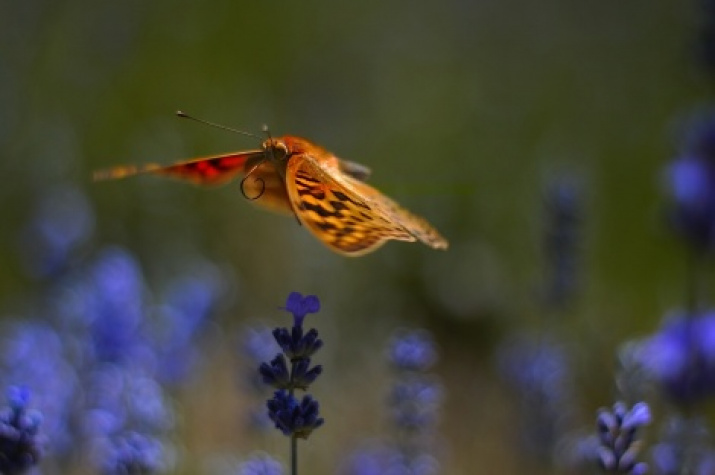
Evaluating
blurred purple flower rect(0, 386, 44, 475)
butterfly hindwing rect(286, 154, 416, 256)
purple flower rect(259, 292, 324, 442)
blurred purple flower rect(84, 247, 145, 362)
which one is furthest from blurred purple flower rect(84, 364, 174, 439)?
purple flower rect(259, 292, 324, 442)

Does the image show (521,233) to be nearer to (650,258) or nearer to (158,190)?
(650,258)

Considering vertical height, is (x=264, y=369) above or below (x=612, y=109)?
below

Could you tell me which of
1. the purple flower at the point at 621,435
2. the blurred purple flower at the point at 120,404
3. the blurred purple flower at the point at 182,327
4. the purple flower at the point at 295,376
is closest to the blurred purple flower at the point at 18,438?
the purple flower at the point at 295,376

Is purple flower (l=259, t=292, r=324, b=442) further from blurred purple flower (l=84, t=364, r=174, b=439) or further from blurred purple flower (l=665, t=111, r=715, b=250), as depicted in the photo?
blurred purple flower (l=665, t=111, r=715, b=250)

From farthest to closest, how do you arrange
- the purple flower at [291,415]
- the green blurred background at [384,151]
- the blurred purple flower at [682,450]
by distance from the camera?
the green blurred background at [384,151], the blurred purple flower at [682,450], the purple flower at [291,415]

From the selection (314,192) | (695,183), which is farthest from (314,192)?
(695,183)

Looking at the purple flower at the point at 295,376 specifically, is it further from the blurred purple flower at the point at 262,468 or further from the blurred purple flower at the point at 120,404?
the blurred purple flower at the point at 120,404

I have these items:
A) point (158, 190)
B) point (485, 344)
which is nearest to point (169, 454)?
point (158, 190)
